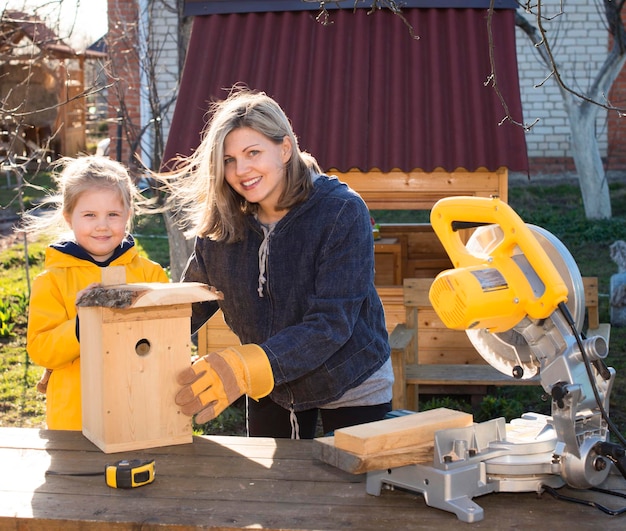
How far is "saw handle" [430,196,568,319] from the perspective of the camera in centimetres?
226

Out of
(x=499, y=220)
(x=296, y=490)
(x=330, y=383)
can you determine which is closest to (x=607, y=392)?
(x=499, y=220)

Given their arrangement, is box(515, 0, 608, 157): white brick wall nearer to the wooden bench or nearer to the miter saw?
the wooden bench

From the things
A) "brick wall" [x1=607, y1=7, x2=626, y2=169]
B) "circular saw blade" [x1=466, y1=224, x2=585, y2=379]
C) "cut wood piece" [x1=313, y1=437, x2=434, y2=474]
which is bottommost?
"cut wood piece" [x1=313, y1=437, x2=434, y2=474]

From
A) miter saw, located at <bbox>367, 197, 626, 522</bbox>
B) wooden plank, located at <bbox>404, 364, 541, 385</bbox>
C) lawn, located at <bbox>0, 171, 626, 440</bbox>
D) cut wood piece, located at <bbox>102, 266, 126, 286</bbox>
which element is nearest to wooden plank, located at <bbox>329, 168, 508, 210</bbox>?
wooden plank, located at <bbox>404, 364, 541, 385</bbox>

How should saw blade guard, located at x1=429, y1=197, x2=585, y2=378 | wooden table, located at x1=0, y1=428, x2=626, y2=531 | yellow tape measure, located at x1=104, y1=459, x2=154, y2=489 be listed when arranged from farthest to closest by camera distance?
yellow tape measure, located at x1=104, y1=459, x2=154, y2=489 < saw blade guard, located at x1=429, y1=197, x2=585, y2=378 < wooden table, located at x1=0, y1=428, x2=626, y2=531

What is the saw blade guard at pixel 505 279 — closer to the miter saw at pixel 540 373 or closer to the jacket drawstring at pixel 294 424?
the miter saw at pixel 540 373

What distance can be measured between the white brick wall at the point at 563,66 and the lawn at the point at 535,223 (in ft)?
2.62

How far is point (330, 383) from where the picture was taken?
124 inches

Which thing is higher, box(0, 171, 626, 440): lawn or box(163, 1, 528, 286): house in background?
box(163, 1, 528, 286): house in background

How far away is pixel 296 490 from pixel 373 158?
3.72 metres

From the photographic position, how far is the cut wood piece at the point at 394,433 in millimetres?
2279

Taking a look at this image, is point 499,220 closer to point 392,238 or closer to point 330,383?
point 330,383

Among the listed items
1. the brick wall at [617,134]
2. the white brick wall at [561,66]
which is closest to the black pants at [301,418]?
the white brick wall at [561,66]

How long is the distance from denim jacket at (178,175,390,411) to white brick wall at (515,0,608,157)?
12693mm
